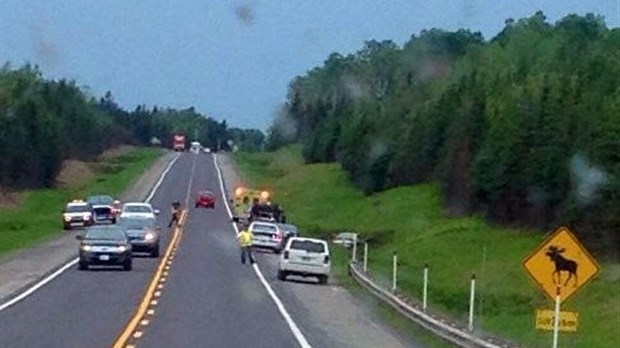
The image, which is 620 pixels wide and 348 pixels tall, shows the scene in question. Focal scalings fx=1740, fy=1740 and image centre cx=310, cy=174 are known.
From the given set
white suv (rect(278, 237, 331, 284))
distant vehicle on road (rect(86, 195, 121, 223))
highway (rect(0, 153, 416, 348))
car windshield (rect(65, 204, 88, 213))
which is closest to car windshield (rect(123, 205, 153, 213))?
highway (rect(0, 153, 416, 348))

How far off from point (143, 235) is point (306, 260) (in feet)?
31.7

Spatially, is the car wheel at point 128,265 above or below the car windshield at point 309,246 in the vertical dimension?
below

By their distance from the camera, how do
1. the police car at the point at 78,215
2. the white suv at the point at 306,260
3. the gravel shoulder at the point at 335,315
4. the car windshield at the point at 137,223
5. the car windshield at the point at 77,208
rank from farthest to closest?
the car windshield at the point at 77,208, the police car at the point at 78,215, the car windshield at the point at 137,223, the white suv at the point at 306,260, the gravel shoulder at the point at 335,315

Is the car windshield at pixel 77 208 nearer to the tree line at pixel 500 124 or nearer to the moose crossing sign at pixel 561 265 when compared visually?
the tree line at pixel 500 124

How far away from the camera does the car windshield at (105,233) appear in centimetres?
5266

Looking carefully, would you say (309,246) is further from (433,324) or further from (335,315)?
(433,324)

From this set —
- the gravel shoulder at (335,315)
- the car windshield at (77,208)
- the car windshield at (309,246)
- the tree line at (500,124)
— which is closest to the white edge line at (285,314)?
the gravel shoulder at (335,315)

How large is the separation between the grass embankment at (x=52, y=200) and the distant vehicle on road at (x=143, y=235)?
28.4 feet

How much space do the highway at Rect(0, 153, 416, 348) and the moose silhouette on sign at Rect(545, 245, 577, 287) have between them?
5355mm

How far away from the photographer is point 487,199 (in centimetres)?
9062

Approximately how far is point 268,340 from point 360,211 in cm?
8282

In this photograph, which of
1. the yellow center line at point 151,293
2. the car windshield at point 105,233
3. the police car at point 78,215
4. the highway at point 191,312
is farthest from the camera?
the police car at point 78,215

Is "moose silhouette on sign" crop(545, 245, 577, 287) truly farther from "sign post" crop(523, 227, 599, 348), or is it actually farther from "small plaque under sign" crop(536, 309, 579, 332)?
"small plaque under sign" crop(536, 309, 579, 332)

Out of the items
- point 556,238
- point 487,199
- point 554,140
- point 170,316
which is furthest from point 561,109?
point 556,238
